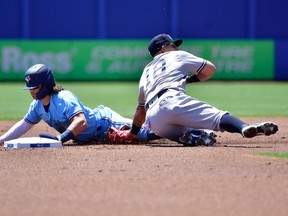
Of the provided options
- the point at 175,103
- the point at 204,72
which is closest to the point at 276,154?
the point at 175,103

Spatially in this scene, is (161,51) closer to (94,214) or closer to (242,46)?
(94,214)

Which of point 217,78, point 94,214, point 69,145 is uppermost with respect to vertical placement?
point 94,214

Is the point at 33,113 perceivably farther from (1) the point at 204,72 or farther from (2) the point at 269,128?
(2) the point at 269,128

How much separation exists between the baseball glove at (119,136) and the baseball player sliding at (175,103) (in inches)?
4.2

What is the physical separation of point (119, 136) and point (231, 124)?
162 cm

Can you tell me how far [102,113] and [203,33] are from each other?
26.4 meters

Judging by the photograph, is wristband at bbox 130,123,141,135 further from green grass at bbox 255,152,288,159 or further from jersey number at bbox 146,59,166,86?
green grass at bbox 255,152,288,159

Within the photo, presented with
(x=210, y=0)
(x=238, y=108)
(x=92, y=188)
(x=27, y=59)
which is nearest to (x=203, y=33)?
(x=210, y=0)

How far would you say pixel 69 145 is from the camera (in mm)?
A: 9875

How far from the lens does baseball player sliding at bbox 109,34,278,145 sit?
9188mm

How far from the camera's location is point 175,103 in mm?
9227

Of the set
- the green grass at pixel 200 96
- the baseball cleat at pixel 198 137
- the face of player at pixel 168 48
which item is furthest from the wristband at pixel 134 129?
the green grass at pixel 200 96

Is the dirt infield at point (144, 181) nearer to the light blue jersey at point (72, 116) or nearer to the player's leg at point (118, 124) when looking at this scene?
the light blue jersey at point (72, 116)

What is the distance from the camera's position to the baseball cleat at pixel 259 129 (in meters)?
8.68
